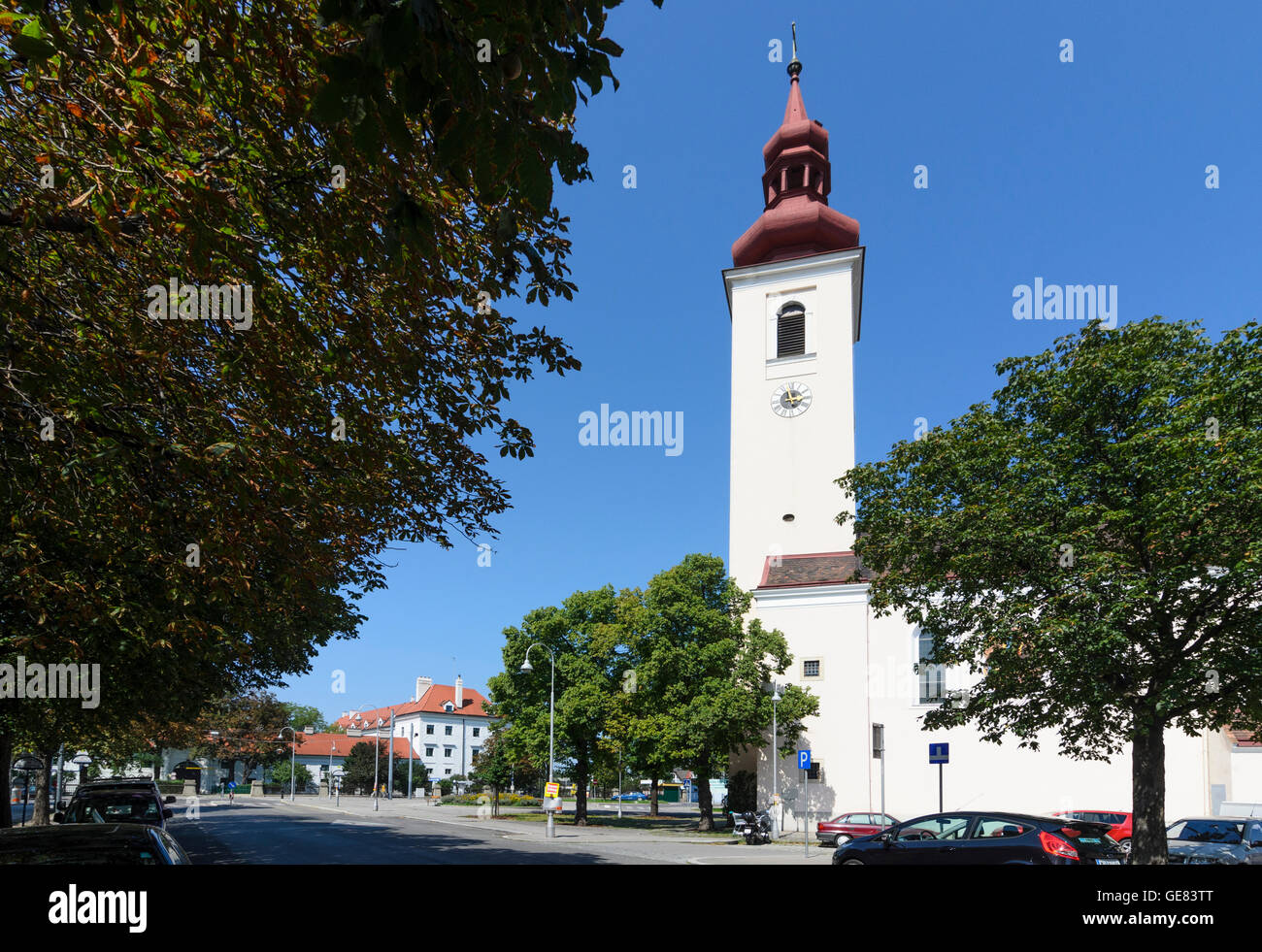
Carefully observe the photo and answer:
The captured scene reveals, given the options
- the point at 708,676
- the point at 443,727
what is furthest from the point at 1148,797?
the point at 443,727

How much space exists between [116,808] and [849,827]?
23.3m

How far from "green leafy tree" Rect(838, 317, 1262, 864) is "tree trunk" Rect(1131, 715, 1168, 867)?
1.3 inches

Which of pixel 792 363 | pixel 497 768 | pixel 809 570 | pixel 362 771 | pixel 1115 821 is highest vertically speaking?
pixel 792 363

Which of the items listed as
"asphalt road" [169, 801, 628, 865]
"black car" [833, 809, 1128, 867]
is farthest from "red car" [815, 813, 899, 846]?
"black car" [833, 809, 1128, 867]

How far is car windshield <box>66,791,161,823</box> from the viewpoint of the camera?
16038 millimetres

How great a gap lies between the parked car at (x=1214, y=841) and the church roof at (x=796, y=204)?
38.6m

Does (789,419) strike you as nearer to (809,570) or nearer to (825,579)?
(809,570)

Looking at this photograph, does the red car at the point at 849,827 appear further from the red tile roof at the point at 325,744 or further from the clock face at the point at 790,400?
the red tile roof at the point at 325,744

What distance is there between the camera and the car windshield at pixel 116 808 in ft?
52.6

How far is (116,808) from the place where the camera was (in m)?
16.8

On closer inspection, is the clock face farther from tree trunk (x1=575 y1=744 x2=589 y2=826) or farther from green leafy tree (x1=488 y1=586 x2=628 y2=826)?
tree trunk (x1=575 y1=744 x2=589 y2=826)
